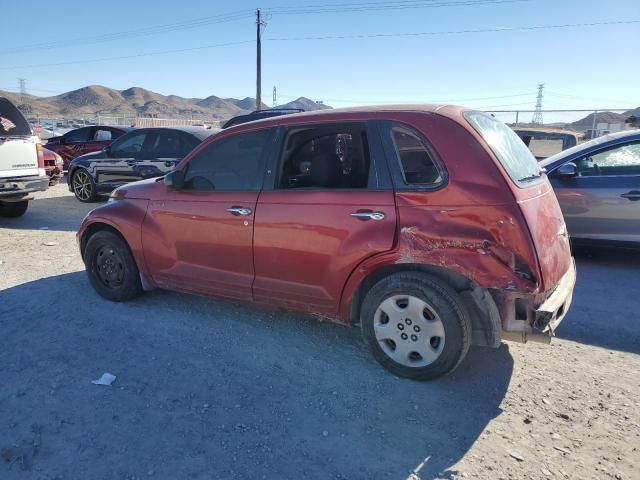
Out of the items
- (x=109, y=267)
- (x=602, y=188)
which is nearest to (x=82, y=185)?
(x=109, y=267)

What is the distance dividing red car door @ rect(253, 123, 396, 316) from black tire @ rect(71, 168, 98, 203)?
7905 millimetres

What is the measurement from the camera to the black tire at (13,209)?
8.98 meters

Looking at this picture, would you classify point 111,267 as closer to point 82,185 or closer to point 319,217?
point 319,217

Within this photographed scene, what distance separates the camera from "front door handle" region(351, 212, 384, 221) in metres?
3.14

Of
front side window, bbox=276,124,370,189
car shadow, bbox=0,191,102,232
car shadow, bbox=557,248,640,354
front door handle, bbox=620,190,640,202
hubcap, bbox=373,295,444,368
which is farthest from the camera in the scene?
car shadow, bbox=0,191,102,232

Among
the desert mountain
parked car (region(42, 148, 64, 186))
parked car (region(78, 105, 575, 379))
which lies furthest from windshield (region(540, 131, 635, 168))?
the desert mountain

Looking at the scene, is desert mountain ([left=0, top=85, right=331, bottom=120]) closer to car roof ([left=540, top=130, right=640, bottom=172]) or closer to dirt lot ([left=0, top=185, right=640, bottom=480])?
car roof ([left=540, top=130, right=640, bottom=172])

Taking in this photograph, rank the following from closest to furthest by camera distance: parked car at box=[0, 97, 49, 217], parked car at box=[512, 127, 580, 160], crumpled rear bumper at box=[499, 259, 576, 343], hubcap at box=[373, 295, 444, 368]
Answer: crumpled rear bumper at box=[499, 259, 576, 343]
hubcap at box=[373, 295, 444, 368]
parked car at box=[0, 97, 49, 217]
parked car at box=[512, 127, 580, 160]

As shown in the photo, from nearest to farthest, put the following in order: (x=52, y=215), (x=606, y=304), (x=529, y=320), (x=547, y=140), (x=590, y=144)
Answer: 1. (x=529, y=320)
2. (x=606, y=304)
3. (x=590, y=144)
4. (x=52, y=215)
5. (x=547, y=140)

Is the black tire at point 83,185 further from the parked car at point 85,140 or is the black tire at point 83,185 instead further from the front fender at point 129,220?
the front fender at point 129,220

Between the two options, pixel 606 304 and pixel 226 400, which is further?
pixel 606 304

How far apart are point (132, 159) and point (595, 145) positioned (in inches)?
317

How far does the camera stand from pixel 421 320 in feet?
10.1

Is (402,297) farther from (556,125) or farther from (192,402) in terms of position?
(556,125)
